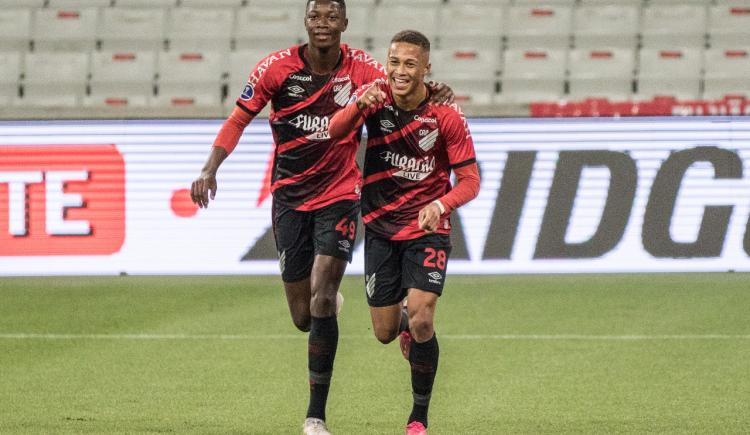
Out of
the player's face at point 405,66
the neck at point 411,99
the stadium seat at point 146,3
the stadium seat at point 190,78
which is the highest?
the player's face at point 405,66

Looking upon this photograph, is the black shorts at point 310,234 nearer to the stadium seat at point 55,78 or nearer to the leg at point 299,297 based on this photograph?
the leg at point 299,297

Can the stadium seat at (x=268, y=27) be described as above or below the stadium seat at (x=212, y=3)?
below

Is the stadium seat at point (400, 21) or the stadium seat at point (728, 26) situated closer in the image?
the stadium seat at point (728, 26)

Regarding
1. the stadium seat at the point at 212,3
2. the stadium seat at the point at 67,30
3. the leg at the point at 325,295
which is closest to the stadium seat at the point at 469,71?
the stadium seat at the point at 212,3

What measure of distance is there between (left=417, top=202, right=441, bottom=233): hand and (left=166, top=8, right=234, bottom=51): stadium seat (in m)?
11.5

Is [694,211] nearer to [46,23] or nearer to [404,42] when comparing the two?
[404,42]

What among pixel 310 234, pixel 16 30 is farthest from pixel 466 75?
pixel 310 234

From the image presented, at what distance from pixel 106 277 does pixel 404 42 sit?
25.1ft

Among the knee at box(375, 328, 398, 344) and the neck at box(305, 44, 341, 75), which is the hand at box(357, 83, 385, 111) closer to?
the neck at box(305, 44, 341, 75)

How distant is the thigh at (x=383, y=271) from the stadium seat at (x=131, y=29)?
11.4 m

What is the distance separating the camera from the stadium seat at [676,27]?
1639 centimetres

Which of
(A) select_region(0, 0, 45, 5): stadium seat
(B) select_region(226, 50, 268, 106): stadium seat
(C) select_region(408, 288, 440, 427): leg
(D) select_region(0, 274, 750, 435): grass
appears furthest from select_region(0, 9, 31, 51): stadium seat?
(C) select_region(408, 288, 440, 427): leg

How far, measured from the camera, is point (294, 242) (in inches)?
277

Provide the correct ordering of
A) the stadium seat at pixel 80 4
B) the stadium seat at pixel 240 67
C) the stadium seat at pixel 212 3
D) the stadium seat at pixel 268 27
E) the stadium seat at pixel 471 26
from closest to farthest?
the stadium seat at pixel 240 67
the stadium seat at pixel 471 26
the stadium seat at pixel 268 27
the stadium seat at pixel 212 3
the stadium seat at pixel 80 4
